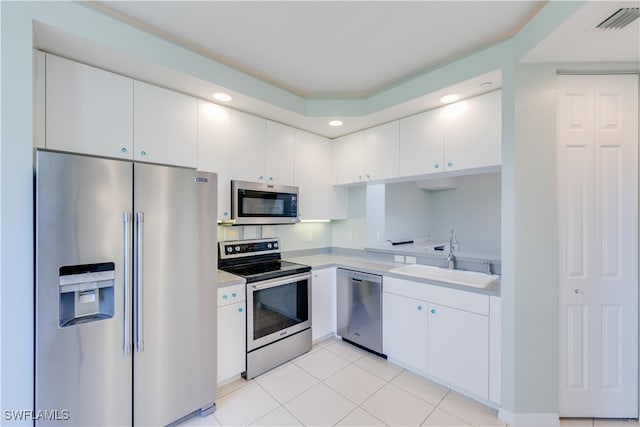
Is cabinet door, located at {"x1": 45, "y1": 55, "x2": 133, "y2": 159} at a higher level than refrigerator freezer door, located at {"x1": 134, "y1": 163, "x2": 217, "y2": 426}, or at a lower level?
higher

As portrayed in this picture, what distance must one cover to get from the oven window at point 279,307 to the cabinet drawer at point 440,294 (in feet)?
2.70

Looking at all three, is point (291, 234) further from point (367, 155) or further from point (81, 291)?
point (81, 291)

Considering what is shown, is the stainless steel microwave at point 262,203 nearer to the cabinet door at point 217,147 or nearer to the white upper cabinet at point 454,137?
the cabinet door at point 217,147

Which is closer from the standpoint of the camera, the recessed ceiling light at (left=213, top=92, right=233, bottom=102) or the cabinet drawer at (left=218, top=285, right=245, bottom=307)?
the cabinet drawer at (left=218, top=285, right=245, bottom=307)

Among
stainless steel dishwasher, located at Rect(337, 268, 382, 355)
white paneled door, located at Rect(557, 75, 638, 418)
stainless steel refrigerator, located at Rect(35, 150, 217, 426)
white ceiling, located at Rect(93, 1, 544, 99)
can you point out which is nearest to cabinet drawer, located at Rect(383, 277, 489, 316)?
stainless steel dishwasher, located at Rect(337, 268, 382, 355)

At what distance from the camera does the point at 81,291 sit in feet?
4.70

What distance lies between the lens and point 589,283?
1752 millimetres

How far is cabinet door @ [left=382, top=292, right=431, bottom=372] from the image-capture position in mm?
2221

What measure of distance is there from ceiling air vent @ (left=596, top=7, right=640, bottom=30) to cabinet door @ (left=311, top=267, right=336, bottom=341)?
258cm

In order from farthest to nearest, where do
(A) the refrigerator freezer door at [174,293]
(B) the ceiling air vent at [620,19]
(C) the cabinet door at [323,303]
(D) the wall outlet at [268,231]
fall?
1. (D) the wall outlet at [268,231]
2. (C) the cabinet door at [323,303]
3. (A) the refrigerator freezer door at [174,293]
4. (B) the ceiling air vent at [620,19]

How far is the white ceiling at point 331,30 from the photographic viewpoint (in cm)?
147

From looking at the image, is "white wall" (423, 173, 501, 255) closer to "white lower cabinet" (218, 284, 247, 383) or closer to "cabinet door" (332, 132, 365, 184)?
"cabinet door" (332, 132, 365, 184)

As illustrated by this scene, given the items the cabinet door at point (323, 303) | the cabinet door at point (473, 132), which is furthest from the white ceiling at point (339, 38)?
the cabinet door at point (323, 303)

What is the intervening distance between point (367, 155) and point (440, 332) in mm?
1837
